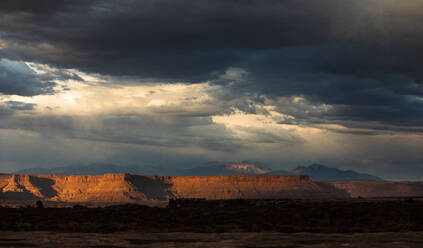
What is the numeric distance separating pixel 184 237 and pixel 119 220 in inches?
763

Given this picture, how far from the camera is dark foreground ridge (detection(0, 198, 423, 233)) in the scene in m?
47.0

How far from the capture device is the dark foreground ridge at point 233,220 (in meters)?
47.0

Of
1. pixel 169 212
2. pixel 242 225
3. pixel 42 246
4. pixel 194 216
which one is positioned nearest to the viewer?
pixel 42 246

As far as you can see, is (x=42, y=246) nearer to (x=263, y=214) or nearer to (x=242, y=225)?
(x=242, y=225)

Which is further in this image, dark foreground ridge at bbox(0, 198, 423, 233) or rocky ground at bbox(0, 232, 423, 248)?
dark foreground ridge at bbox(0, 198, 423, 233)

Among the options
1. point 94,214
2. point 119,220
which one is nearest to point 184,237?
point 119,220

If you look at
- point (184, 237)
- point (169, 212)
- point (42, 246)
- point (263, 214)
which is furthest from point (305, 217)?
point (42, 246)

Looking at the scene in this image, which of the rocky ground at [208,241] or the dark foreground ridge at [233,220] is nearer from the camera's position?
the rocky ground at [208,241]

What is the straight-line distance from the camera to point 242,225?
168ft

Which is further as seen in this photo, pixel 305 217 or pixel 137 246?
pixel 305 217

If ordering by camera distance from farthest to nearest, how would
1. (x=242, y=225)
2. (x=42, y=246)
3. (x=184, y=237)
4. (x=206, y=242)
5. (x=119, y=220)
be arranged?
(x=119, y=220)
(x=242, y=225)
(x=184, y=237)
(x=206, y=242)
(x=42, y=246)

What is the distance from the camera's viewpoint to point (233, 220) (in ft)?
187

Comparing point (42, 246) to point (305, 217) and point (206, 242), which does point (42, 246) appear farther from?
point (305, 217)

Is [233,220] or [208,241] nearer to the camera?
[208,241]
